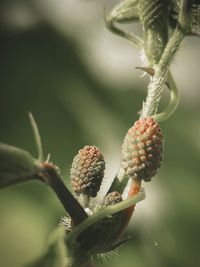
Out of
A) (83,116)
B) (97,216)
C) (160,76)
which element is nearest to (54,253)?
(97,216)

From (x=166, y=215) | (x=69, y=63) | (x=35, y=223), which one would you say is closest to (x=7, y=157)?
(x=35, y=223)

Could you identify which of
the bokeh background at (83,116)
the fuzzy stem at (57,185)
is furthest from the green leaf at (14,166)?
A: the bokeh background at (83,116)

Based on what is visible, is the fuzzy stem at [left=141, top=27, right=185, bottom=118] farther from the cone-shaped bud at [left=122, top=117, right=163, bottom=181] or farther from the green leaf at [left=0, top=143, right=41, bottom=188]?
the green leaf at [left=0, top=143, right=41, bottom=188]

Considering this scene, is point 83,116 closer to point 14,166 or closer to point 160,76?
point 160,76

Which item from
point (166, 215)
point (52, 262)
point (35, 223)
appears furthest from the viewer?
point (166, 215)

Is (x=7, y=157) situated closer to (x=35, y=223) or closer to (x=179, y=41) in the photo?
(x=179, y=41)

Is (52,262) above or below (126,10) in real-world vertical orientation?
below

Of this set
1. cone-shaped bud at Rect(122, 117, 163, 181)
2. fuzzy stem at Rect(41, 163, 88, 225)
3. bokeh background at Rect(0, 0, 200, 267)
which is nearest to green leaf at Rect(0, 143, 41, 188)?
fuzzy stem at Rect(41, 163, 88, 225)
